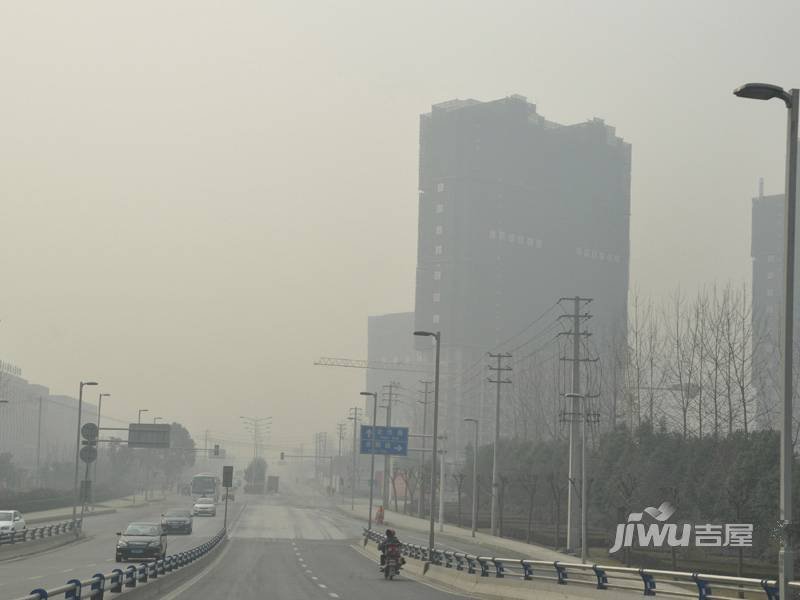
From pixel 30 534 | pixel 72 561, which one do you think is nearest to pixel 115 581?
pixel 72 561

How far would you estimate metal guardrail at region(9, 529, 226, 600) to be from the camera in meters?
18.7

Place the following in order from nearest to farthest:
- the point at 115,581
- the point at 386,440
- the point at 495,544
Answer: the point at 115,581 < the point at 495,544 < the point at 386,440

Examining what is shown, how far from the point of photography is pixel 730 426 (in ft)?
242

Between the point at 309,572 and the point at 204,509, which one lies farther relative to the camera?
the point at 204,509

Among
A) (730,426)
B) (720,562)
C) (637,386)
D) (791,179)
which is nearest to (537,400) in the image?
(637,386)

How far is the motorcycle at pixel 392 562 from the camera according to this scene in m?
45.7

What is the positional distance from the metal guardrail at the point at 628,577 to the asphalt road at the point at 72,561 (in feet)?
44.0

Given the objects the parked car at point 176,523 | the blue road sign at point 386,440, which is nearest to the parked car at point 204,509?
the blue road sign at point 386,440

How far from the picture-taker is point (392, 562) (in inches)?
1797

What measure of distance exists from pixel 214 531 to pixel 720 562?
42918 millimetres

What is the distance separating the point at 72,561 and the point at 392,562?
16025 mm

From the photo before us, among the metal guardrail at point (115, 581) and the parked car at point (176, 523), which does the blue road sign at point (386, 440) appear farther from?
the metal guardrail at point (115, 581)

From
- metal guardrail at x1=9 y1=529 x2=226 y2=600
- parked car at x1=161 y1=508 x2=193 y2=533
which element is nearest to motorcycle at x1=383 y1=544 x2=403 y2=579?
metal guardrail at x1=9 y1=529 x2=226 y2=600

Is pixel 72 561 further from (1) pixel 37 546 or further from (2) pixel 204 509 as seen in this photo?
(2) pixel 204 509
